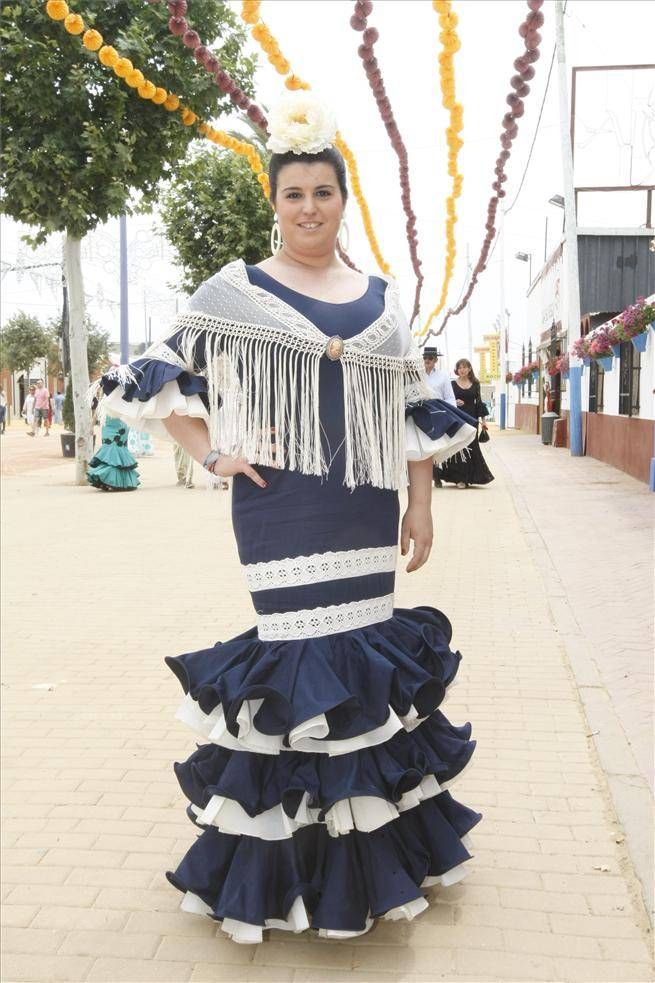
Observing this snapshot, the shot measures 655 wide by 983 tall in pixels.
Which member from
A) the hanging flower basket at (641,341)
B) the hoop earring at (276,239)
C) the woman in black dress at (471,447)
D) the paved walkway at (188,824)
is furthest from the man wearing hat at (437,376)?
the hoop earring at (276,239)

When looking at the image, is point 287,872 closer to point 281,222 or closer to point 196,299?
point 196,299

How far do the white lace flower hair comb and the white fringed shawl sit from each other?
1.06ft

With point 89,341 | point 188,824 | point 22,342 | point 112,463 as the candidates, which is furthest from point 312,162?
point 22,342

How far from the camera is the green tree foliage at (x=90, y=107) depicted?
11.5m

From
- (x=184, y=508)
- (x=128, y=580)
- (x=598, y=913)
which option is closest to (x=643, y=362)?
(x=184, y=508)

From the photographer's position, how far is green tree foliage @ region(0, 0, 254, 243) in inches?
451

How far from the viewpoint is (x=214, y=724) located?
2.52m

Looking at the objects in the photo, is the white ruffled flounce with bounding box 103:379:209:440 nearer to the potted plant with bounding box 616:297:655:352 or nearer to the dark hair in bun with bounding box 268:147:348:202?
the dark hair in bun with bounding box 268:147:348:202

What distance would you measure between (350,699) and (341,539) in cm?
41

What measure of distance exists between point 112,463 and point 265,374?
→ 11.9m

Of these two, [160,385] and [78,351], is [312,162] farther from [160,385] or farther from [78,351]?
[78,351]

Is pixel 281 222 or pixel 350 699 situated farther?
pixel 281 222

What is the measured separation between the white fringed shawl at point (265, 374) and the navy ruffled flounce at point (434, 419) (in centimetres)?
26

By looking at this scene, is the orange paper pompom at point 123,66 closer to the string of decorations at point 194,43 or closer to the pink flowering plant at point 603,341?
the string of decorations at point 194,43
